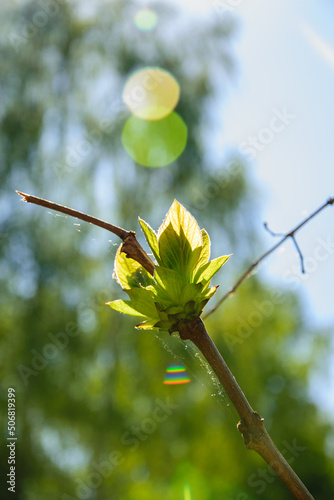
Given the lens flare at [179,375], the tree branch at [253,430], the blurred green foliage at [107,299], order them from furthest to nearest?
the blurred green foliage at [107,299] → the lens flare at [179,375] → the tree branch at [253,430]

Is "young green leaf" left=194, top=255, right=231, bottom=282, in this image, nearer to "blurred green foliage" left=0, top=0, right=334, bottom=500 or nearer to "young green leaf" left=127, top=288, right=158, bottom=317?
"young green leaf" left=127, top=288, right=158, bottom=317

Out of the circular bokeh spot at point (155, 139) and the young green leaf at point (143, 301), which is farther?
the circular bokeh spot at point (155, 139)

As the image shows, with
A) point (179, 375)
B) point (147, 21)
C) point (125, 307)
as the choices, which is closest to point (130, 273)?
point (125, 307)

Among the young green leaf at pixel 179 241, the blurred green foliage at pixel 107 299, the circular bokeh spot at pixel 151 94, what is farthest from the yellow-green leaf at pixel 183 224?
the circular bokeh spot at pixel 151 94

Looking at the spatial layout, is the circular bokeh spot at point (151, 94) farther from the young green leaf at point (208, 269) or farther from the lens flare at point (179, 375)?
the young green leaf at point (208, 269)

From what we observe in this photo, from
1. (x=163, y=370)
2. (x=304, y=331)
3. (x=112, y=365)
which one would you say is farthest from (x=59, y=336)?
(x=304, y=331)

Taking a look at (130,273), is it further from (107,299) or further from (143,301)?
(107,299)
